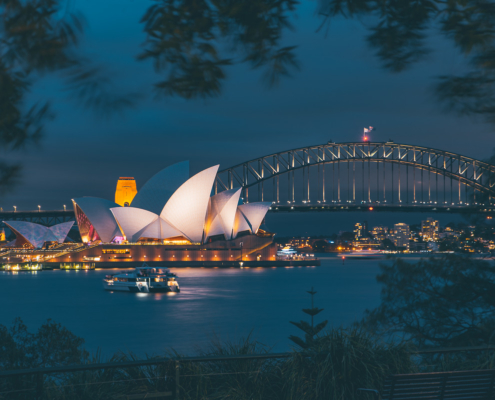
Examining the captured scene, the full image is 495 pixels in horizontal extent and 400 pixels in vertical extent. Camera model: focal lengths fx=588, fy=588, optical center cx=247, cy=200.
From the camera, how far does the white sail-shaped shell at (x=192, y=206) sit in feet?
232

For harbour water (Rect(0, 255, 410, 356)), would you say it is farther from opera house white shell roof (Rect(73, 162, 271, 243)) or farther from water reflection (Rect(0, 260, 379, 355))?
opera house white shell roof (Rect(73, 162, 271, 243))

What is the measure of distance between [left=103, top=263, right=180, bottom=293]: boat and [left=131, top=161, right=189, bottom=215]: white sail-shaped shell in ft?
63.3

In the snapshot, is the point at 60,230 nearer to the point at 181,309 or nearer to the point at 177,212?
the point at 177,212

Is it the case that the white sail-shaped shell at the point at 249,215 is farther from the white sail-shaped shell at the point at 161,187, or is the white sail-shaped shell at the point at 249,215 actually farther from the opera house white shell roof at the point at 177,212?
the white sail-shaped shell at the point at 161,187

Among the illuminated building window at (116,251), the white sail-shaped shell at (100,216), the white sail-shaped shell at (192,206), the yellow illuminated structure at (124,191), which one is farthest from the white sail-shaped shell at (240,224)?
the yellow illuminated structure at (124,191)

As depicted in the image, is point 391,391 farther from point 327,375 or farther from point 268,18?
point 268,18

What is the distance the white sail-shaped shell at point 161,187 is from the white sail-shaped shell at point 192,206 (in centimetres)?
195

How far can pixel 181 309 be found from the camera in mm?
40750

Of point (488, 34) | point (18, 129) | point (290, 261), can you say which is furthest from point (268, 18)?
point (290, 261)

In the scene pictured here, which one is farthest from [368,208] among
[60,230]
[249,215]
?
[60,230]

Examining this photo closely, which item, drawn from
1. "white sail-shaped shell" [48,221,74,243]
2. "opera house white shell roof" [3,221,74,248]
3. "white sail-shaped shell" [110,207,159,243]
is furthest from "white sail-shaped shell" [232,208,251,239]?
"opera house white shell roof" [3,221,74,248]

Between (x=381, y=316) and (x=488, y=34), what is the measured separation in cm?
1116

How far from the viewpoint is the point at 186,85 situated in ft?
14.0

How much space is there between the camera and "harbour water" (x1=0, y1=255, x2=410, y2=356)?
29688 millimetres
